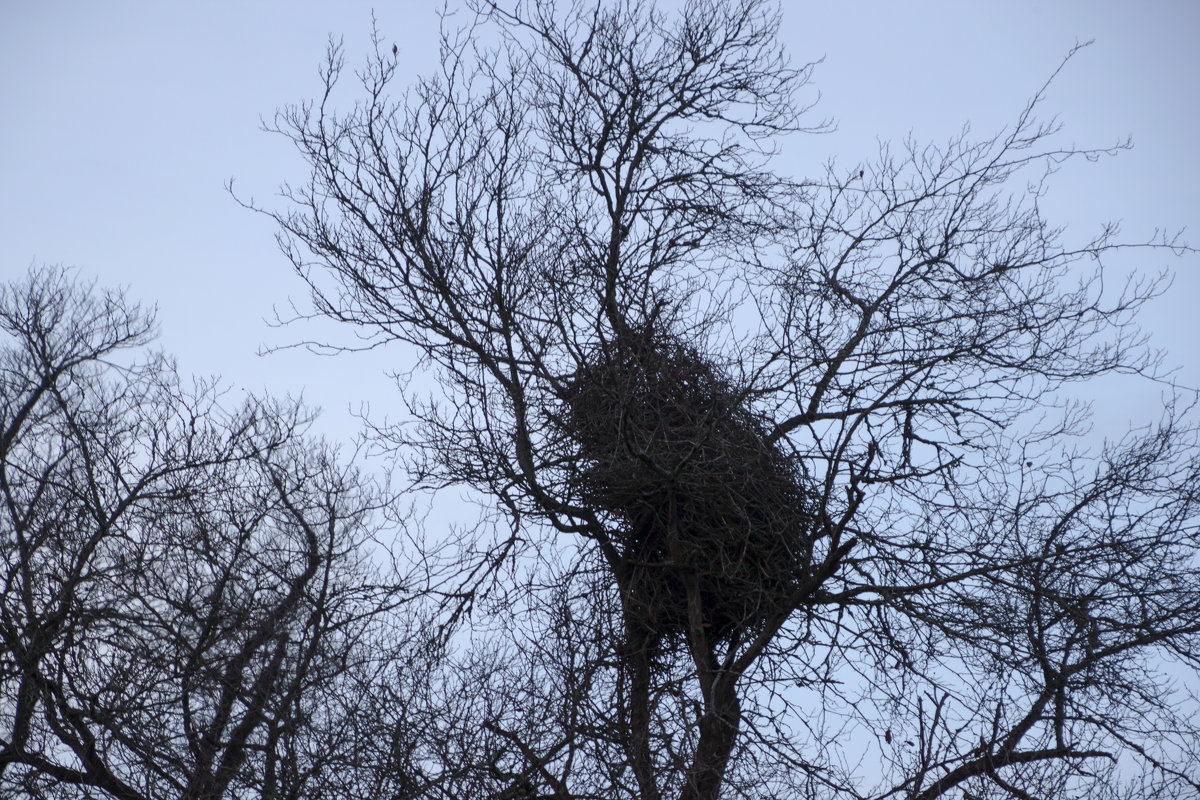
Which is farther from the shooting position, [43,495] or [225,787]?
[43,495]

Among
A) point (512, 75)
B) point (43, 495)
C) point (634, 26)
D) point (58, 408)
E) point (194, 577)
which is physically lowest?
point (194, 577)

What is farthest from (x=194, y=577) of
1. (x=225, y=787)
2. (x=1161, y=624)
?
(x=1161, y=624)

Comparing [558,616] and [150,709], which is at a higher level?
[558,616]

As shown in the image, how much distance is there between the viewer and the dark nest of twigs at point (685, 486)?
14.7 feet

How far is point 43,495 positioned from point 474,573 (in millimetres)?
3044

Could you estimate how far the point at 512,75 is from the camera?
5.23 m

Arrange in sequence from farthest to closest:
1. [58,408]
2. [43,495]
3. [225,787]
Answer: [58,408] < [43,495] < [225,787]

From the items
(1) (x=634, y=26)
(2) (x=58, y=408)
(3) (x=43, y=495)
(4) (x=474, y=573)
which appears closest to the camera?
(4) (x=474, y=573)

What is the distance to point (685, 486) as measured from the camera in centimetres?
462

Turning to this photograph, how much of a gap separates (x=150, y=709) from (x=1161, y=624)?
447 centimetres

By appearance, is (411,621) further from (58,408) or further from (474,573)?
(58,408)

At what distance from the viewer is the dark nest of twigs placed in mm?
4488

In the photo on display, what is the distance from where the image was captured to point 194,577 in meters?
5.79

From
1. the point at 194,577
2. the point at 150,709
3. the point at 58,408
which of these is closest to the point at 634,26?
the point at 194,577
